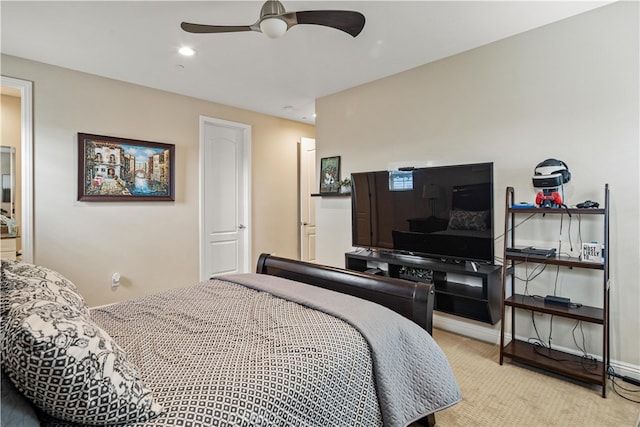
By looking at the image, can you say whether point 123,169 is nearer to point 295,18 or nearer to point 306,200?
point 306,200

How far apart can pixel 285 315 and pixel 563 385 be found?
1980 millimetres

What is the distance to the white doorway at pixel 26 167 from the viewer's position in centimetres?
314

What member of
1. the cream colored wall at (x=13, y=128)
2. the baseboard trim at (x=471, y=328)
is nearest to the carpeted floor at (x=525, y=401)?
the baseboard trim at (x=471, y=328)

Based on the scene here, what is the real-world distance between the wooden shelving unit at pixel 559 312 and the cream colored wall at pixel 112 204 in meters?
3.39

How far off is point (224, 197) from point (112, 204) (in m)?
1.39

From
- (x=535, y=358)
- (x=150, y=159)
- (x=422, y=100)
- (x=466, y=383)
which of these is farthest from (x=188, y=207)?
(x=535, y=358)

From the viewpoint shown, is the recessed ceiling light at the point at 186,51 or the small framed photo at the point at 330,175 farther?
the small framed photo at the point at 330,175

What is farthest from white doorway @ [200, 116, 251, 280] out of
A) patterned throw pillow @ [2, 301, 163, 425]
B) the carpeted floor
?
patterned throw pillow @ [2, 301, 163, 425]

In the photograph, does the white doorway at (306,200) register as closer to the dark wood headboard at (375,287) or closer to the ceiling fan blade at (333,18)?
the dark wood headboard at (375,287)

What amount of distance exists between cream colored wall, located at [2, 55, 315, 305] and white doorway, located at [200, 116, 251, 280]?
4.6 inches

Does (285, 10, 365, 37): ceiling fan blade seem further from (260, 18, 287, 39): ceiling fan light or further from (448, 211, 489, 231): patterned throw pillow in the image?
(448, 211, 489, 231): patterned throw pillow

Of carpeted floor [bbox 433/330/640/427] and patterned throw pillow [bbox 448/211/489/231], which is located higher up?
patterned throw pillow [bbox 448/211/489/231]

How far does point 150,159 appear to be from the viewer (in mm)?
3922

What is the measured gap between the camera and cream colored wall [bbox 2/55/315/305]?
3.26m
